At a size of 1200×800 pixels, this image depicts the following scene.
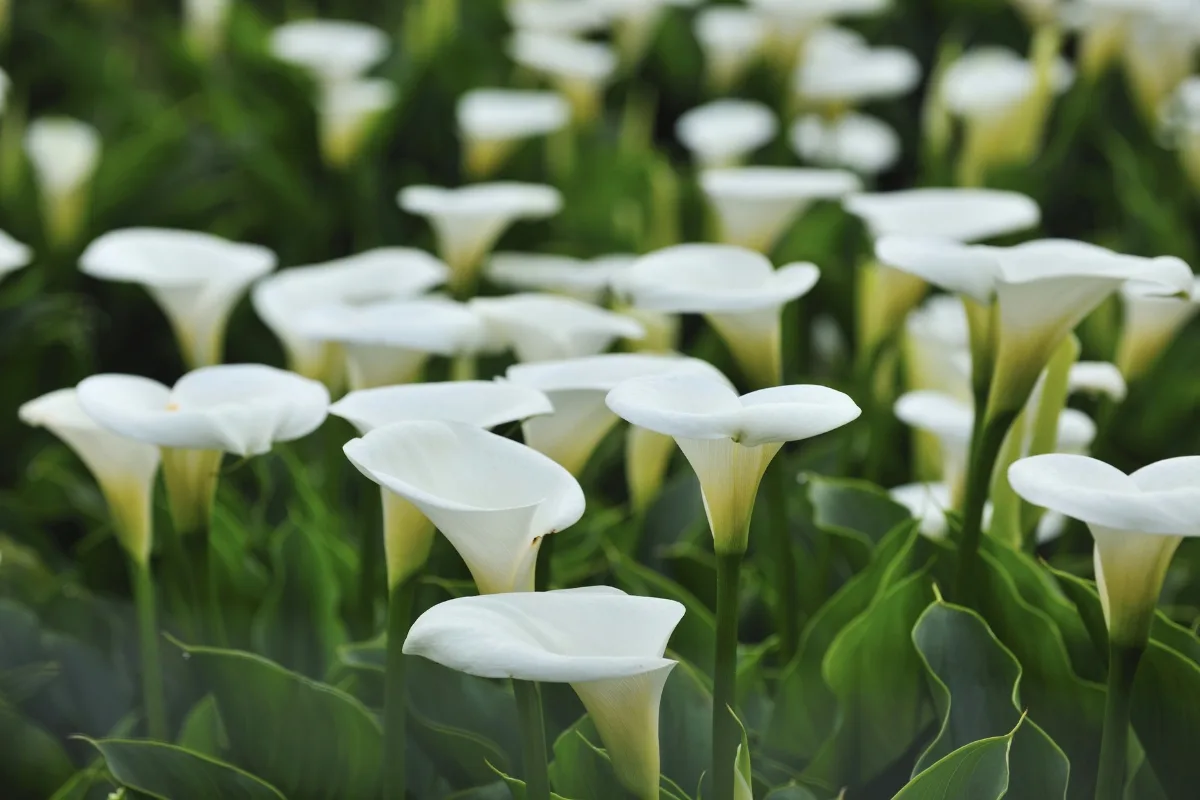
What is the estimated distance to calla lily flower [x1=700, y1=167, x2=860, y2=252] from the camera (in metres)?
1.03

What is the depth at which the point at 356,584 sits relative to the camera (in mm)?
883

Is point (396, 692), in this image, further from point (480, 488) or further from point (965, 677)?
point (965, 677)

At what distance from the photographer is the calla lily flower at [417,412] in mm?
655

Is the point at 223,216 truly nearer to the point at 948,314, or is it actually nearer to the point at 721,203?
the point at 721,203

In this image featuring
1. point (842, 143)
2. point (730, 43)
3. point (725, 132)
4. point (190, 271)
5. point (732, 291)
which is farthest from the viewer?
point (730, 43)

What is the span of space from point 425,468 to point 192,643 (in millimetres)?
286

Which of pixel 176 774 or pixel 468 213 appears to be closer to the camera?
pixel 176 774

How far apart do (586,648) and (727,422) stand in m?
0.11

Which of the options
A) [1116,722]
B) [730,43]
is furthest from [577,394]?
[730,43]

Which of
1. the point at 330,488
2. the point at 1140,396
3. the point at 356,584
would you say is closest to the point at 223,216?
the point at 330,488

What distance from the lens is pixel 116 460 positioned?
76cm

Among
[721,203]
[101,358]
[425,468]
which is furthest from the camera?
[101,358]

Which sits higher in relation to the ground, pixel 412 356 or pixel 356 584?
pixel 412 356

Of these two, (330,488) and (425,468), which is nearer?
(425,468)
